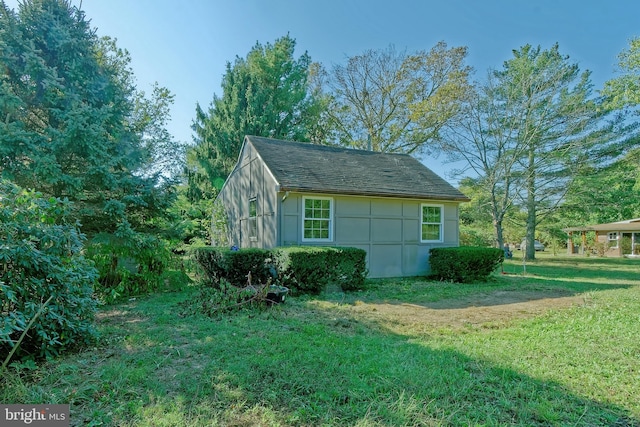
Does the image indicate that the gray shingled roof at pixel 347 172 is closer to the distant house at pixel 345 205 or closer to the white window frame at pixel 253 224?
the distant house at pixel 345 205

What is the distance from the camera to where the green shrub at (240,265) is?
786 centimetres

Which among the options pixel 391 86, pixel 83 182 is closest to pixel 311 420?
pixel 83 182

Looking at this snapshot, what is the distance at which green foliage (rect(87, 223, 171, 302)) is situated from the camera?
7.35 metres

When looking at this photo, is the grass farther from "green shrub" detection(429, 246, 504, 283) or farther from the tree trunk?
the tree trunk

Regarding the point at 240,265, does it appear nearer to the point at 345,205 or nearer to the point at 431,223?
the point at 345,205

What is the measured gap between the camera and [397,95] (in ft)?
72.2

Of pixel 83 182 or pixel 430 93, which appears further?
pixel 430 93

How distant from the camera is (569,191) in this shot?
19.5 meters

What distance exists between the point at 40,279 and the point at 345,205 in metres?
7.76

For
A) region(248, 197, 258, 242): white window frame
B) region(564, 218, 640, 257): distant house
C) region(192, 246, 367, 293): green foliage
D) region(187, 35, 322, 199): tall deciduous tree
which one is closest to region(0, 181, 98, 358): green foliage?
region(192, 246, 367, 293): green foliage

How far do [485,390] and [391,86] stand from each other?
70.4 feet

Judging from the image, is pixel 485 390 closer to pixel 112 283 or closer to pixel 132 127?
pixel 112 283

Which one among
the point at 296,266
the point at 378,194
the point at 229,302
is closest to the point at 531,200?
the point at 378,194

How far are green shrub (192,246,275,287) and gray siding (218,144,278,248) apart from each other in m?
1.53
